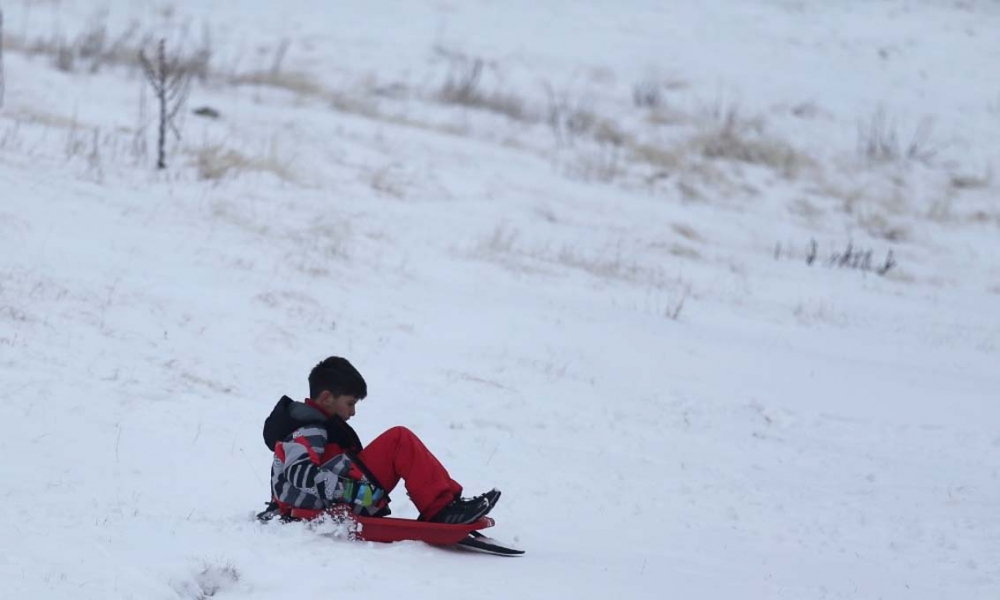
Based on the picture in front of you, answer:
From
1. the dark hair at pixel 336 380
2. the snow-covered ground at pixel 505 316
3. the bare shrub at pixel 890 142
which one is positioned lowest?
the snow-covered ground at pixel 505 316

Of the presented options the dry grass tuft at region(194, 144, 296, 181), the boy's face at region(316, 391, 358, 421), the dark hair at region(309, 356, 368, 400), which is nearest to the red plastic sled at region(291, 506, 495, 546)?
the boy's face at region(316, 391, 358, 421)

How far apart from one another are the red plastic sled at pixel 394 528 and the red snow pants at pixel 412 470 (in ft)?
0.26

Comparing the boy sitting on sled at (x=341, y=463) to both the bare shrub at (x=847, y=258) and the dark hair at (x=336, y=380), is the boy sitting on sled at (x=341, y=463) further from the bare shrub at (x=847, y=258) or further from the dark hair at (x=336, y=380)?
the bare shrub at (x=847, y=258)

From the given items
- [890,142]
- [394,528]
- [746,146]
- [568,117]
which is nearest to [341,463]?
[394,528]

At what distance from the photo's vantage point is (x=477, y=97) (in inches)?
770

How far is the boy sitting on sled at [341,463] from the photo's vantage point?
4707mm

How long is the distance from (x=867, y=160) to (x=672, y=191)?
5.14m

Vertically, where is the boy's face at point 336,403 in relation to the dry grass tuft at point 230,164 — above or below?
above

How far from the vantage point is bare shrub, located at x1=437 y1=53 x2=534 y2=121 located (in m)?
19.2

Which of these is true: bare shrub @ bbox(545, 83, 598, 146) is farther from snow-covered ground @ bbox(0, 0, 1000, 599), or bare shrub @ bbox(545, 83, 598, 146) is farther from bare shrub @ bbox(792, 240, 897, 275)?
bare shrub @ bbox(792, 240, 897, 275)

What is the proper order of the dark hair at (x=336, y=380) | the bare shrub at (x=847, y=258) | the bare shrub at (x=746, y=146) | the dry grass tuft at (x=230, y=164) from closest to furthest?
the dark hair at (x=336, y=380) → the dry grass tuft at (x=230, y=164) → the bare shrub at (x=847, y=258) → the bare shrub at (x=746, y=146)

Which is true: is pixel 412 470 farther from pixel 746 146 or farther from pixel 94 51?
pixel 746 146

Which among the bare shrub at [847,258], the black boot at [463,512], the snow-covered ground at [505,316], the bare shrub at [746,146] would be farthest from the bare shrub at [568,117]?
the black boot at [463,512]

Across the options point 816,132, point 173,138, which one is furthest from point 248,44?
point 816,132
